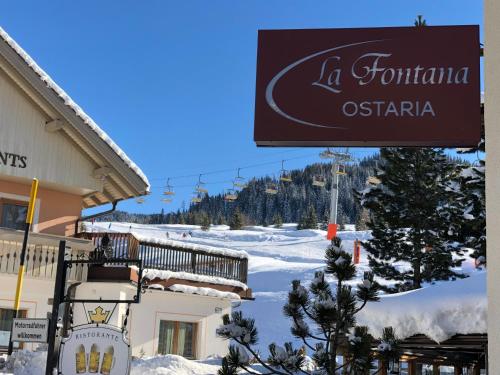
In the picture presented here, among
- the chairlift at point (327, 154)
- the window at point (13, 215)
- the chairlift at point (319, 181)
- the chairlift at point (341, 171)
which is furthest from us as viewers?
the chairlift at point (319, 181)

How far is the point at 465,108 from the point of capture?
19.0 ft

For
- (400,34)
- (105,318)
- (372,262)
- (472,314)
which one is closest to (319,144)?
(400,34)

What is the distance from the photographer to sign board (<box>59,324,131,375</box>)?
9469 mm

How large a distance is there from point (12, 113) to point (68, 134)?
1.61 metres

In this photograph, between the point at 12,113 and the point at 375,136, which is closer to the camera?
the point at 375,136

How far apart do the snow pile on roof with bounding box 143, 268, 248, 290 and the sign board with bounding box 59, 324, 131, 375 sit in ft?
37.4

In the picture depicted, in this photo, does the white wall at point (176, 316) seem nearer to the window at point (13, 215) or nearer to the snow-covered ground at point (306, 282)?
the snow-covered ground at point (306, 282)

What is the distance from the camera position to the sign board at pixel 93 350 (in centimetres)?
947

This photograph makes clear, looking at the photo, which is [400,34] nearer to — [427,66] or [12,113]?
[427,66]

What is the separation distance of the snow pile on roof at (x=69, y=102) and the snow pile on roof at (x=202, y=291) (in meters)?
3.43

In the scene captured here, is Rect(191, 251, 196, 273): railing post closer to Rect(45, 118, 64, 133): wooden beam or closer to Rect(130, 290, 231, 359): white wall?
Rect(130, 290, 231, 359): white wall

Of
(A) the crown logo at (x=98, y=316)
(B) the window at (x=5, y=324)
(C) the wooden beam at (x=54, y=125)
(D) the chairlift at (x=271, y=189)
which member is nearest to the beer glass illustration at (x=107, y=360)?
(A) the crown logo at (x=98, y=316)

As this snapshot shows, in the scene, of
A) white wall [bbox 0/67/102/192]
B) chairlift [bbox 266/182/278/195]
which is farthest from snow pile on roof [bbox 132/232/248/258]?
chairlift [bbox 266/182/278/195]

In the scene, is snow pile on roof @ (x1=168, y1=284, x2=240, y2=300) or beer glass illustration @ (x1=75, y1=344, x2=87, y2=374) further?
snow pile on roof @ (x1=168, y1=284, x2=240, y2=300)
